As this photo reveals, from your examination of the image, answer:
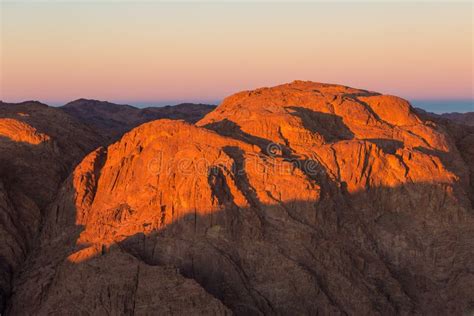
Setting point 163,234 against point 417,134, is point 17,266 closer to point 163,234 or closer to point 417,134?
point 163,234

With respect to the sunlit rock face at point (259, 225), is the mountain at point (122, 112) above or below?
above

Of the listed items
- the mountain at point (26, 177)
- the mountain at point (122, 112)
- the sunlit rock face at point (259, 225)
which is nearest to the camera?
the sunlit rock face at point (259, 225)

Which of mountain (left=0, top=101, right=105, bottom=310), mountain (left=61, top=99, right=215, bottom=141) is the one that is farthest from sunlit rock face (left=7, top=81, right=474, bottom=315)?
mountain (left=61, top=99, right=215, bottom=141)

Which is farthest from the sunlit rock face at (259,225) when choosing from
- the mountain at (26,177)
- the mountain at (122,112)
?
the mountain at (122,112)

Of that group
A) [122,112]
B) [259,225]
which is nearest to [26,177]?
[259,225]

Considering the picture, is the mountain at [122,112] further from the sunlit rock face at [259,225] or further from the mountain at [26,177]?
the sunlit rock face at [259,225]

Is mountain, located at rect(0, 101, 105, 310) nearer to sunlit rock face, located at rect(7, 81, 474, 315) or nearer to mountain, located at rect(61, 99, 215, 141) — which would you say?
sunlit rock face, located at rect(7, 81, 474, 315)
